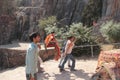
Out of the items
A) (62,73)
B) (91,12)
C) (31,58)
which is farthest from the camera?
(91,12)

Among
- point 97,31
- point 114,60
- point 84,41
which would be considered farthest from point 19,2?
point 114,60

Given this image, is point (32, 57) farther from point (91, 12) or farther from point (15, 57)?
point (91, 12)

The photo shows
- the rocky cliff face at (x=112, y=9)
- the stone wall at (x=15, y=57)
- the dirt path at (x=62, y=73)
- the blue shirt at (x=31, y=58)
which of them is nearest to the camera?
the blue shirt at (x=31, y=58)

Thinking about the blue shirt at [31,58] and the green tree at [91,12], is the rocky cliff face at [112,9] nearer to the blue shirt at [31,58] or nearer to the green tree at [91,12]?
the green tree at [91,12]

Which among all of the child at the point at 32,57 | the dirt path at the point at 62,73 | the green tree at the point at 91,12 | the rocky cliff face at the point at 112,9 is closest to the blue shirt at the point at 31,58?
the child at the point at 32,57

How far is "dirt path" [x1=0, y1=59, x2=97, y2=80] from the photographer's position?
11.8m

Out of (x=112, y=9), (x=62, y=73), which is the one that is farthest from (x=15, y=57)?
(x=112, y=9)

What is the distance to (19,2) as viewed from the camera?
31062 mm

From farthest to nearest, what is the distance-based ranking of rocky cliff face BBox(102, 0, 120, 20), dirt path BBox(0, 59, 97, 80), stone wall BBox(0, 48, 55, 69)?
1. rocky cliff face BBox(102, 0, 120, 20)
2. stone wall BBox(0, 48, 55, 69)
3. dirt path BBox(0, 59, 97, 80)

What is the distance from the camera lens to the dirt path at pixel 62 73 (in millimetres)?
11797

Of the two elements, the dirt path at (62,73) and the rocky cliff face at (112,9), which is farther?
the rocky cliff face at (112,9)

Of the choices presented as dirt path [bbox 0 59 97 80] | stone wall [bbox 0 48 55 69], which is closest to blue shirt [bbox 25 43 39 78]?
dirt path [bbox 0 59 97 80]

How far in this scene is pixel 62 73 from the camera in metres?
12.3

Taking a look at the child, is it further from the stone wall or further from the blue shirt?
the stone wall
